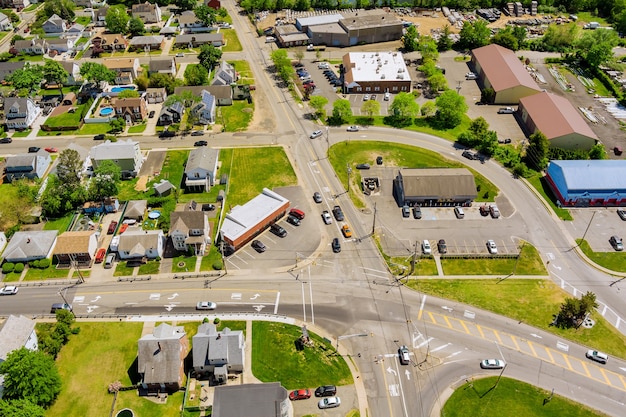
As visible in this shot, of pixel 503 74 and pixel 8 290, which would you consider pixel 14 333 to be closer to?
pixel 8 290

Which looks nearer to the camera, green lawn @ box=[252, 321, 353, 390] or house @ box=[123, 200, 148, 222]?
green lawn @ box=[252, 321, 353, 390]

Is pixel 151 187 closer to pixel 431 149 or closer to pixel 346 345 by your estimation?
pixel 346 345

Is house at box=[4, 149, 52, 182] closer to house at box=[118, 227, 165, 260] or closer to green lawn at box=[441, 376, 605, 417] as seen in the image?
house at box=[118, 227, 165, 260]

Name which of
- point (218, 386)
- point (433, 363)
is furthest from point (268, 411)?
point (433, 363)

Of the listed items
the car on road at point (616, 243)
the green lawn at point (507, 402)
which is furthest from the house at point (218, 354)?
the car on road at point (616, 243)

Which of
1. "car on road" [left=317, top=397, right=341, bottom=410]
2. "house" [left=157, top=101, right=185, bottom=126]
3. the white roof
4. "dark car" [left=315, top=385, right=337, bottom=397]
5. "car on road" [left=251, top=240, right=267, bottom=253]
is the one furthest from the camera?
"house" [left=157, top=101, right=185, bottom=126]

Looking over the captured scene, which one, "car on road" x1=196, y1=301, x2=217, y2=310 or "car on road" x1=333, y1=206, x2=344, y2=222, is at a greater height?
"car on road" x1=333, y1=206, x2=344, y2=222

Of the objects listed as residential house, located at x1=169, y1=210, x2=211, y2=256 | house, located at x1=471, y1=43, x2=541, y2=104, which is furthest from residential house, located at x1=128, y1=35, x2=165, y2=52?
house, located at x1=471, y1=43, x2=541, y2=104

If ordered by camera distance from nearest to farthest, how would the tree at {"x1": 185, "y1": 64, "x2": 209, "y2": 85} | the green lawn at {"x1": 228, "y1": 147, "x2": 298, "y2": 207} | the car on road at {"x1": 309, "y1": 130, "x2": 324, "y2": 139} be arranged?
1. the green lawn at {"x1": 228, "y1": 147, "x2": 298, "y2": 207}
2. the car on road at {"x1": 309, "y1": 130, "x2": 324, "y2": 139}
3. the tree at {"x1": 185, "y1": 64, "x2": 209, "y2": 85}
